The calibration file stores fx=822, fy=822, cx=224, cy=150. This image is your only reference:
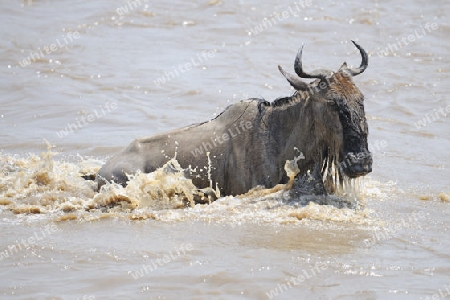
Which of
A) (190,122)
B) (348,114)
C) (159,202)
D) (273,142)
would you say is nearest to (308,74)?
(348,114)

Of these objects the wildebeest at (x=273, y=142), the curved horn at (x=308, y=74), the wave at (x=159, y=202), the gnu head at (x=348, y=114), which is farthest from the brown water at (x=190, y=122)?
the curved horn at (x=308, y=74)

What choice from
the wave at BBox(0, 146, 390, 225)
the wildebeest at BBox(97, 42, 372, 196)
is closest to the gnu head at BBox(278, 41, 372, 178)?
the wildebeest at BBox(97, 42, 372, 196)

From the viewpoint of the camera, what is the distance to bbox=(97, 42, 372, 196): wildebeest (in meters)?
8.55

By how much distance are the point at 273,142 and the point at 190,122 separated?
5.04 metres

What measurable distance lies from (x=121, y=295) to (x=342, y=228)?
278 centimetres

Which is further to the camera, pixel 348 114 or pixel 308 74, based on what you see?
pixel 308 74

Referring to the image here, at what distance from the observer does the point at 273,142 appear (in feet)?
30.0

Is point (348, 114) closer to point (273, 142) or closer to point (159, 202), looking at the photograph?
point (273, 142)

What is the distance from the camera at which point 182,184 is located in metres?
9.29

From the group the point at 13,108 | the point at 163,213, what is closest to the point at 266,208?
the point at 163,213

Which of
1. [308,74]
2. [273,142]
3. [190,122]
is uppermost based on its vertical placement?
[308,74]

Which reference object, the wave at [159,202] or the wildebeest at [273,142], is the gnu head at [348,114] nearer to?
the wildebeest at [273,142]

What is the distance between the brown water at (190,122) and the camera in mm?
6641

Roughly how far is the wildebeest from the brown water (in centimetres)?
34
